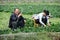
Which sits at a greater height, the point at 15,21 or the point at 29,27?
the point at 15,21

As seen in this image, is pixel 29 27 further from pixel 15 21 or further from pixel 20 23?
pixel 15 21

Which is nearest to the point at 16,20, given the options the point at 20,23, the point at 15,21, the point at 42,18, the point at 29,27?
the point at 15,21

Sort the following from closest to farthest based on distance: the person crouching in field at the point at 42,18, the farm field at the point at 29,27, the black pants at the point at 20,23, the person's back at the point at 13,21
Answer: the farm field at the point at 29,27, the person's back at the point at 13,21, the black pants at the point at 20,23, the person crouching in field at the point at 42,18

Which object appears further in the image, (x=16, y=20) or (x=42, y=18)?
(x=42, y=18)

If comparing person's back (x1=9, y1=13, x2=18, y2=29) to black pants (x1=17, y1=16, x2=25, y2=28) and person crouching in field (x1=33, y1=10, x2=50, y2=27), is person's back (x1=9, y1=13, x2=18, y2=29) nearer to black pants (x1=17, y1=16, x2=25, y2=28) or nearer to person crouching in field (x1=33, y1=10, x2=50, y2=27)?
black pants (x1=17, y1=16, x2=25, y2=28)

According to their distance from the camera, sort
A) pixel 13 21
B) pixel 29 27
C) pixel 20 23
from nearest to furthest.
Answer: pixel 29 27 → pixel 20 23 → pixel 13 21

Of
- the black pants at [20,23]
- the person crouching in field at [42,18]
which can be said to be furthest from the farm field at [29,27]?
the person crouching in field at [42,18]

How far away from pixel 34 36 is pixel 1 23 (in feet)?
21.9

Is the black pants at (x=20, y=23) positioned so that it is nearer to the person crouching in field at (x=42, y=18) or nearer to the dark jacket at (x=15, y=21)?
the dark jacket at (x=15, y=21)

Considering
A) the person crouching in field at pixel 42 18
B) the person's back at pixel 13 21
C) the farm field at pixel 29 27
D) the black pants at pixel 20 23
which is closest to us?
the farm field at pixel 29 27

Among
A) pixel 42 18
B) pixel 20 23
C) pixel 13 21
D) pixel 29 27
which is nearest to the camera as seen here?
pixel 29 27

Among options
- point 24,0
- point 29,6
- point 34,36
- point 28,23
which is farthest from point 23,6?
point 34,36

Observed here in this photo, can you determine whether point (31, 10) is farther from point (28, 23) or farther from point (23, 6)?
point (28, 23)

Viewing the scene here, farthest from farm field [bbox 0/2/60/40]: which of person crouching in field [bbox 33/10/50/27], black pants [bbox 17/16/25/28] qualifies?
person crouching in field [bbox 33/10/50/27]
